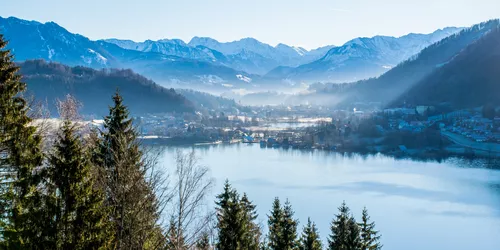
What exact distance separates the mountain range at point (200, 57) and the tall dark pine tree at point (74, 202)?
100 m

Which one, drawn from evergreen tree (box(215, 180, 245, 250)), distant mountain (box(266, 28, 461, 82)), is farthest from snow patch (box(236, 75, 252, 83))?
evergreen tree (box(215, 180, 245, 250))

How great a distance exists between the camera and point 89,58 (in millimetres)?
114812

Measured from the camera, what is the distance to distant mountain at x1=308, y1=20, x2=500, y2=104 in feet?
183

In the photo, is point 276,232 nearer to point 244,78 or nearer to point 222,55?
point 244,78

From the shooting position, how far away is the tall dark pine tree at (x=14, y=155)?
276 cm

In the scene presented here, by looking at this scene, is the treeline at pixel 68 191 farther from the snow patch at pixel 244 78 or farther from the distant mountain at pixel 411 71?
the snow patch at pixel 244 78

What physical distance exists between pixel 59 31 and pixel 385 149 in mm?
113053

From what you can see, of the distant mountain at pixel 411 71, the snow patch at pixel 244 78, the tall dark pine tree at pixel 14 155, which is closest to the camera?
the tall dark pine tree at pixel 14 155

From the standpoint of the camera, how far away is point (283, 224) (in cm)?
538

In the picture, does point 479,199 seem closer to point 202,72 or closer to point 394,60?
point 202,72

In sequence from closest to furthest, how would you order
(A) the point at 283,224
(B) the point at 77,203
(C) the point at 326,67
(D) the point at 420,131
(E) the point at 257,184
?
(B) the point at 77,203
(A) the point at 283,224
(E) the point at 257,184
(D) the point at 420,131
(C) the point at 326,67

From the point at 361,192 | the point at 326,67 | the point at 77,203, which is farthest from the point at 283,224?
the point at 326,67

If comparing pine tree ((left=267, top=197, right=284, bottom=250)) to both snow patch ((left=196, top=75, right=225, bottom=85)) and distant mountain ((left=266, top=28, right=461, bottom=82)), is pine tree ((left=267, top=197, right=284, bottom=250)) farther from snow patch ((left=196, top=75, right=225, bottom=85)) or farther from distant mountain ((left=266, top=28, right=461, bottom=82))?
distant mountain ((left=266, top=28, right=461, bottom=82))

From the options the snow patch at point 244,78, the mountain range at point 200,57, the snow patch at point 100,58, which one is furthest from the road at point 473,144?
the snow patch at point 100,58
